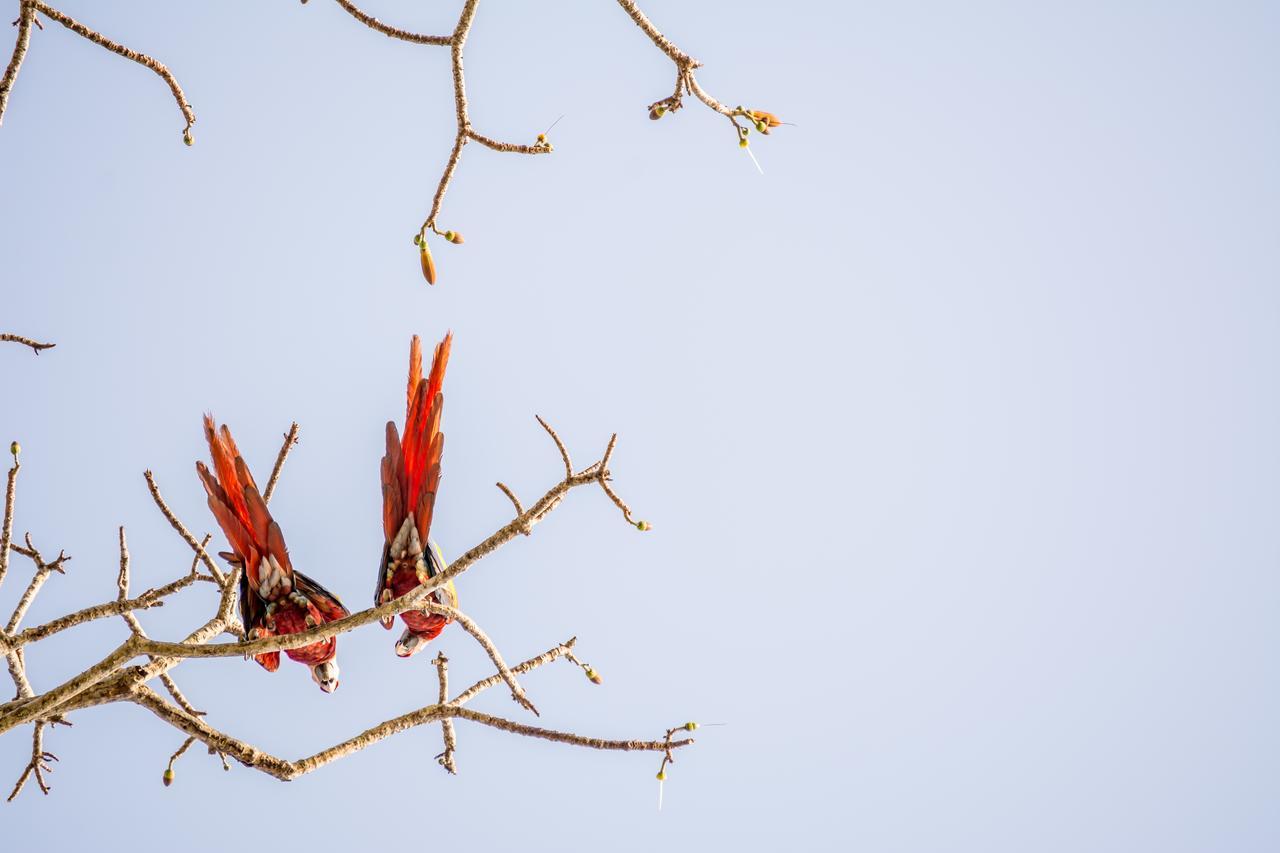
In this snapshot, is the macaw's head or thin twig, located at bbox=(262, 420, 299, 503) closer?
thin twig, located at bbox=(262, 420, 299, 503)

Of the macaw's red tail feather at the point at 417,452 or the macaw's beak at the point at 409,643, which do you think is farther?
the macaw's beak at the point at 409,643

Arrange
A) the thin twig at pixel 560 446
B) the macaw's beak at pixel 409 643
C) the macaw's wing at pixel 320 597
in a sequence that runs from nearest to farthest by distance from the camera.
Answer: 1. the thin twig at pixel 560 446
2. the macaw's wing at pixel 320 597
3. the macaw's beak at pixel 409 643

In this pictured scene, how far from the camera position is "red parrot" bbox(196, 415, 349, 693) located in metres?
4.03

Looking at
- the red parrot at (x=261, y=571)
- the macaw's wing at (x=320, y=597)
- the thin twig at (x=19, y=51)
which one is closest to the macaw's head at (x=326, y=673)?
the red parrot at (x=261, y=571)

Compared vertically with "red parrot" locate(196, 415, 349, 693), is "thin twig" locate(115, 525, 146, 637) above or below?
below

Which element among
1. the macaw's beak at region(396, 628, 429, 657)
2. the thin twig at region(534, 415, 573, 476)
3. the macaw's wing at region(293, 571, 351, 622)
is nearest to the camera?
the thin twig at region(534, 415, 573, 476)

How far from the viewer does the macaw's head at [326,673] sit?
5262mm

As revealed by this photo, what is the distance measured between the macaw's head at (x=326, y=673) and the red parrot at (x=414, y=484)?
0.70 m

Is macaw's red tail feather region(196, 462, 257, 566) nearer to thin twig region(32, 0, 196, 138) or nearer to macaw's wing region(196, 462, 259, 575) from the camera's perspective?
macaw's wing region(196, 462, 259, 575)

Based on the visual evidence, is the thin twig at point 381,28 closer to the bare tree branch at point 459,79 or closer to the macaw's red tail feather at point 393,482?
the bare tree branch at point 459,79

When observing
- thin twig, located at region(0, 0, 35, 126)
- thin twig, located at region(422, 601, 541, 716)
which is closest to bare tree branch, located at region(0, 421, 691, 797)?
thin twig, located at region(422, 601, 541, 716)

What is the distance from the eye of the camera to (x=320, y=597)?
4902 mm

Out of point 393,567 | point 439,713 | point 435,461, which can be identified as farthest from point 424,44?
point 393,567

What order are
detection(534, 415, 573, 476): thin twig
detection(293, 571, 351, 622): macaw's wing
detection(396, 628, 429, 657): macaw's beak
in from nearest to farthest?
detection(534, 415, 573, 476): thin twig → detection(293, 571, 351, 622): macaw's wing → detection(396, 628, 429, 657): macaw's beak
